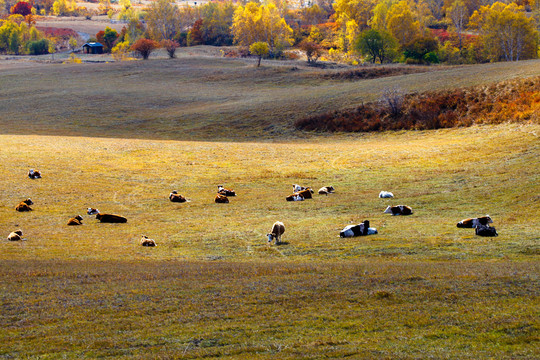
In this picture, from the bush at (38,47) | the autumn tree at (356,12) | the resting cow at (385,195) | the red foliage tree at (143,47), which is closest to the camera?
the resting cow at (385,195)

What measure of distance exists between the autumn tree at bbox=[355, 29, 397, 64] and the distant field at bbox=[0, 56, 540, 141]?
23.7m

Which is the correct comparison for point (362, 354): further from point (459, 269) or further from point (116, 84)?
point (116, 84)

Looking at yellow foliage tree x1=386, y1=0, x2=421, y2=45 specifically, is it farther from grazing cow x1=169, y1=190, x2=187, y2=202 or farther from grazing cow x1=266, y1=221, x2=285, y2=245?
grazing cow x1=266, y1=221, x2=285, y2=245

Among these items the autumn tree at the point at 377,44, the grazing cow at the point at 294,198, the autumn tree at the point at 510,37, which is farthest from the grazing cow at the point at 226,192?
the autumn tree at the point at 510,37

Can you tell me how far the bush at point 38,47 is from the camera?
164m

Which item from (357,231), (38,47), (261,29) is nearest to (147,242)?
(357,231)

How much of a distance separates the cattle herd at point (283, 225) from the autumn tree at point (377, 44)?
91.0m

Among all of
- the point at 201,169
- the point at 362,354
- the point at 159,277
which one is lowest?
the point at 201,169

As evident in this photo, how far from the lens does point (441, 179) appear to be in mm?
27266

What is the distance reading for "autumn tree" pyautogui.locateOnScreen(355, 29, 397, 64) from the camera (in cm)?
11156

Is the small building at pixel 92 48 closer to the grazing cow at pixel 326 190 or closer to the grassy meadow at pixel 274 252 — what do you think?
the grassy meadow at pixel 274 252

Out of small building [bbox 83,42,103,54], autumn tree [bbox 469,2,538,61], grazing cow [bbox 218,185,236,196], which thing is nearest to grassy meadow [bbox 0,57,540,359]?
grazing cow [bbox 218,185,236,196]

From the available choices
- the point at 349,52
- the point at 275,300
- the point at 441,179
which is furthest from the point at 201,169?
the point at 349,52

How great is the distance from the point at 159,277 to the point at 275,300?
3047mm
